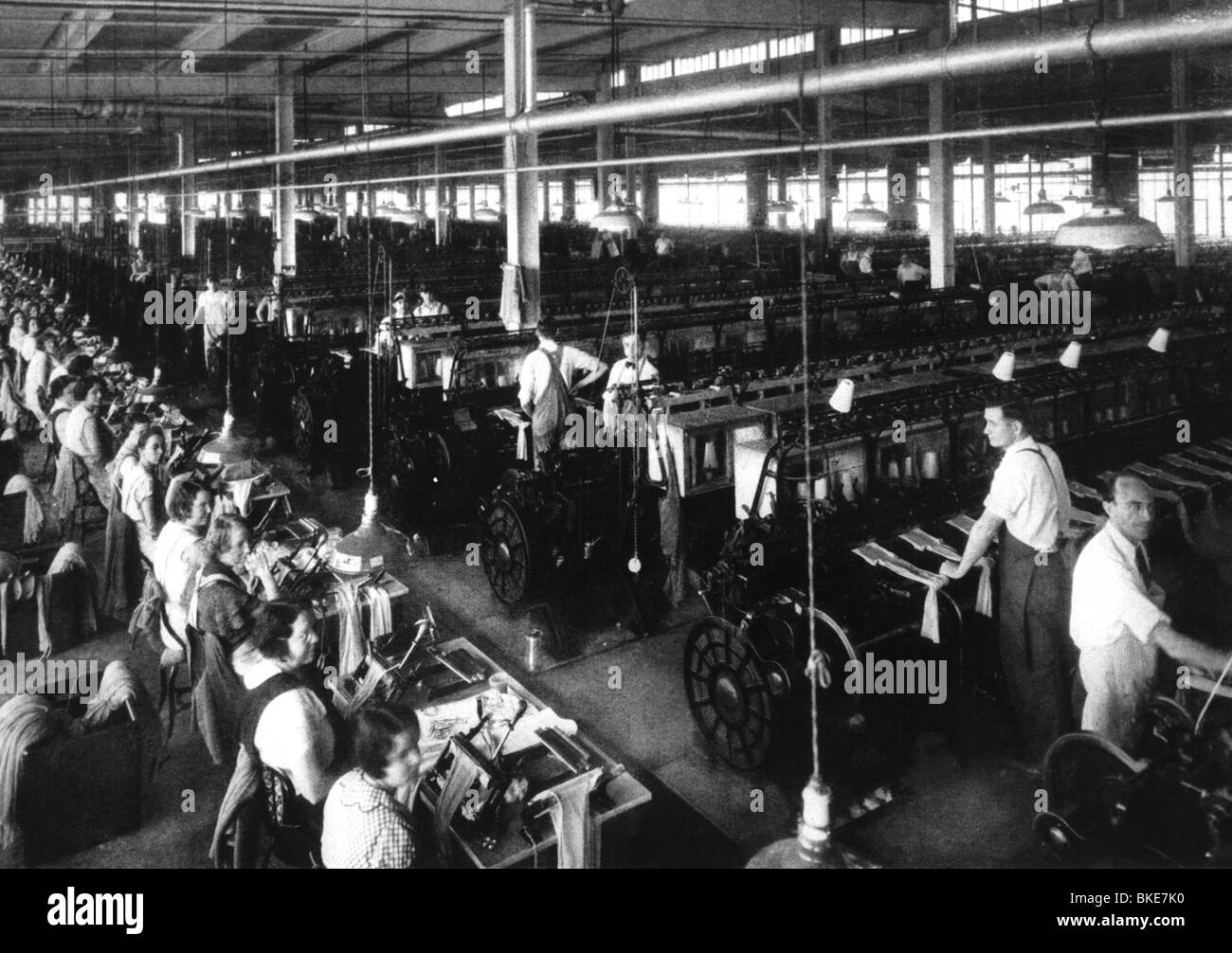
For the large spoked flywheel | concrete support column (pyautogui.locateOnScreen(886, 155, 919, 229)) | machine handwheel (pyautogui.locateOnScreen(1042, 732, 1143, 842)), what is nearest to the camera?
machine handwheel (pyautogui.locateOnScreen(1042, 732, 1143, 842))

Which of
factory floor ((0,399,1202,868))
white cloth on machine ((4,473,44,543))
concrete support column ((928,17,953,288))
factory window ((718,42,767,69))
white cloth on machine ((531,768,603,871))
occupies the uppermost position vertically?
factory window ((718,42,767,69))

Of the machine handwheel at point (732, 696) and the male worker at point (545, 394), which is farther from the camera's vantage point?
the male worker at point (545, 394)

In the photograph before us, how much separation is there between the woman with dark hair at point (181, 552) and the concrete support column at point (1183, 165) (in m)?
11.9

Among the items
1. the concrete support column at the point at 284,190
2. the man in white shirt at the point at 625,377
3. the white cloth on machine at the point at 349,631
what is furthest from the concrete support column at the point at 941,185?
the white cloth on machine at the point at 349,631

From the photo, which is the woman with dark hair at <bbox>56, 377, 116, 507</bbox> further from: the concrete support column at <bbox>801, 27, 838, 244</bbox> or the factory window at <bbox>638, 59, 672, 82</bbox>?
the factory window at <bbox>638, 59, 672, 82</bbox>

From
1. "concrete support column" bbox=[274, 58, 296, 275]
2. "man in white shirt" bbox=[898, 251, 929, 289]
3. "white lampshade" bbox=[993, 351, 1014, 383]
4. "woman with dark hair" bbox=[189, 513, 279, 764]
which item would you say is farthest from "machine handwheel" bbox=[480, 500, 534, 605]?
Result: "concrete support column" bbox=[274, 58, 296, 275]

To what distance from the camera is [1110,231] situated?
4277 mm

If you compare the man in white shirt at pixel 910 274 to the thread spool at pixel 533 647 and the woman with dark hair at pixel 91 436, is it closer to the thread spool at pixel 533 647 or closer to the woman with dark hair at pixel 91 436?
the thread spool at pixel 533 647

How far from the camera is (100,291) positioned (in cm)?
1681

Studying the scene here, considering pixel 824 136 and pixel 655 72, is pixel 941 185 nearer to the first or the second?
pixel 824 136

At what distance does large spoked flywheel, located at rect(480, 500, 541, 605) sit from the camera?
623 cm

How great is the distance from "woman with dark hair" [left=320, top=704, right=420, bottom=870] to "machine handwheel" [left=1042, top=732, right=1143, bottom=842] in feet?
7.23

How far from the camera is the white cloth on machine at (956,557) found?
4914 millimetres
